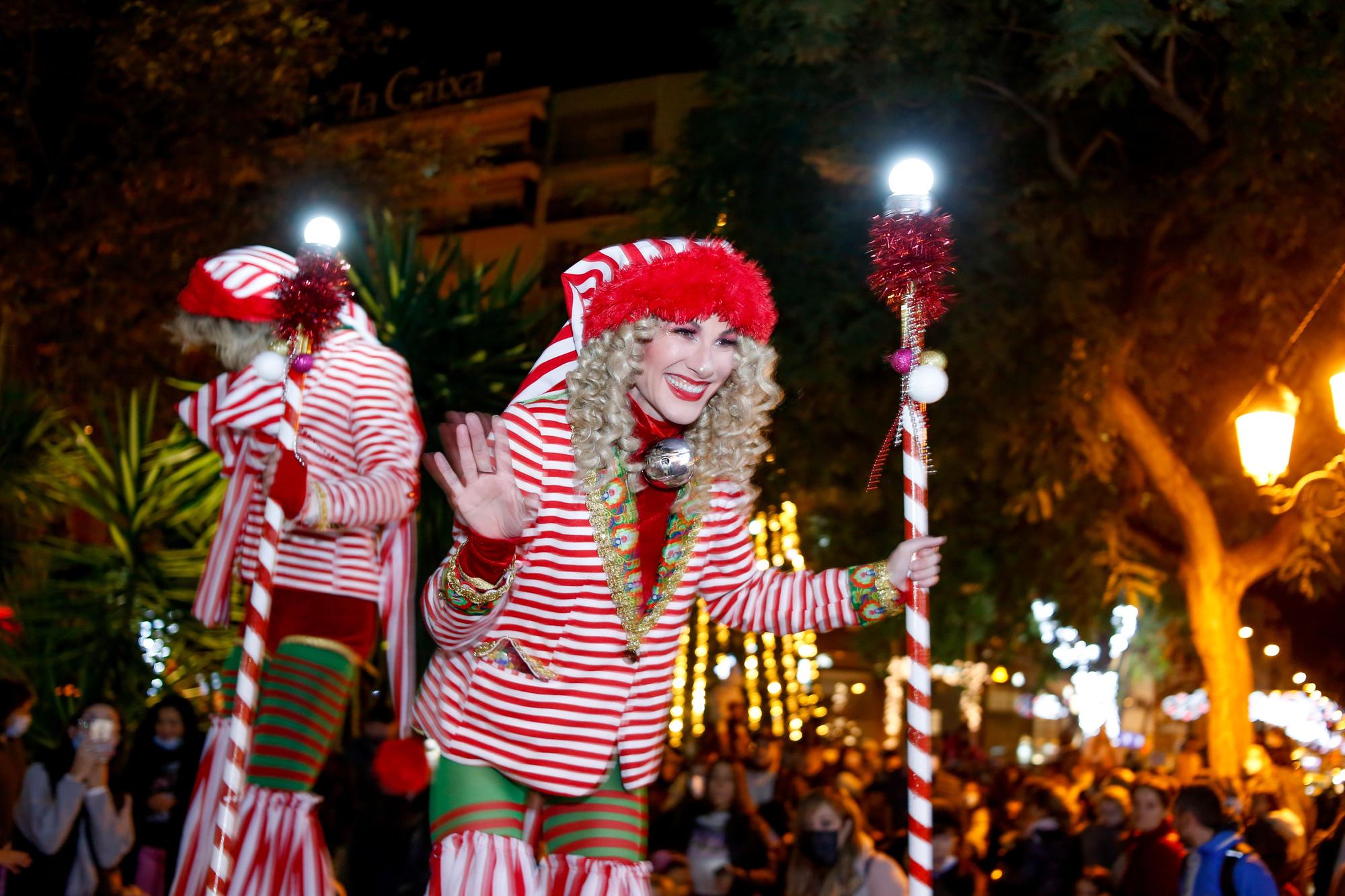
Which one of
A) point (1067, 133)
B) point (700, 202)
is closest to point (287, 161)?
point (700, 202)

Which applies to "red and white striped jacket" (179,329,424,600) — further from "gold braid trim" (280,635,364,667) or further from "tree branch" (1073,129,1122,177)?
"tree branch" (1073,129,1122,177)

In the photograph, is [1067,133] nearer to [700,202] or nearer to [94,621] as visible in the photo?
[700,202]

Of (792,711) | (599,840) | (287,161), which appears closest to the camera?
(599,840)

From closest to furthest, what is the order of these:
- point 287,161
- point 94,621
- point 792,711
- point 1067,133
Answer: point 94,621
point 1067,133
point 287,161
point 792,711

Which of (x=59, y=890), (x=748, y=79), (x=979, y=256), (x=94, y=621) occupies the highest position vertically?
(x=748, y=79)

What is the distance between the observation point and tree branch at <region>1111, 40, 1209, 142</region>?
9.32m

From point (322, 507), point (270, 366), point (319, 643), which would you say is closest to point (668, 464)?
point (322, 507)

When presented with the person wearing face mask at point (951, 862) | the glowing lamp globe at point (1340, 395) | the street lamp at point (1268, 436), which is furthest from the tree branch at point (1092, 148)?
the person wearing face mask at point (951, 862)

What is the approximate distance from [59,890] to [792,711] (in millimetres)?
12269

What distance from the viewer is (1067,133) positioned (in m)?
10.7

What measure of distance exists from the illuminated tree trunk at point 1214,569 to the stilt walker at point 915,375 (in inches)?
296

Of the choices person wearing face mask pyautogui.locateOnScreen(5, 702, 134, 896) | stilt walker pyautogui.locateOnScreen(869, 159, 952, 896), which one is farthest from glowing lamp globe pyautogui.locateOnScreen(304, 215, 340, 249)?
person wearing face mask pyautogui.locateOnScreen(5, 702, 134, 896)

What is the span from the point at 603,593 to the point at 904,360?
87cm

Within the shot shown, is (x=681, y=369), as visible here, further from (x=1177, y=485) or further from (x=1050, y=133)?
(x=1177, y=485)
